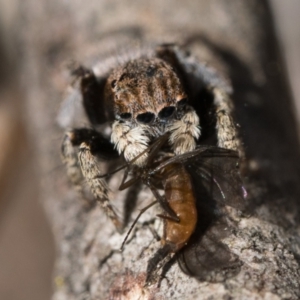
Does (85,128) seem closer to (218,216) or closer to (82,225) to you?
(82,225)

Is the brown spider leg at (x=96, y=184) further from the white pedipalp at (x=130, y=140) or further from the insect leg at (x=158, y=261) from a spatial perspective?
the insect leg at (x=158, y=261)

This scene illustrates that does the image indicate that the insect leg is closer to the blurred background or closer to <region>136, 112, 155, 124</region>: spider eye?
<region>136, 112, 155, 124</region>: spider eye

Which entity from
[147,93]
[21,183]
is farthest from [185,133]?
[21,183]

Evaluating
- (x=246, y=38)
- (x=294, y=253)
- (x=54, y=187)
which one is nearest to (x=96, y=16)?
(x=246, y=38)

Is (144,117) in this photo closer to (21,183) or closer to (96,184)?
(96,184)

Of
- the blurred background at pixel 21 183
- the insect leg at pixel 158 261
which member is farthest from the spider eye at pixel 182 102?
the blurred background at pixel 21 183

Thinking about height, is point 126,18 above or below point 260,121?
above
